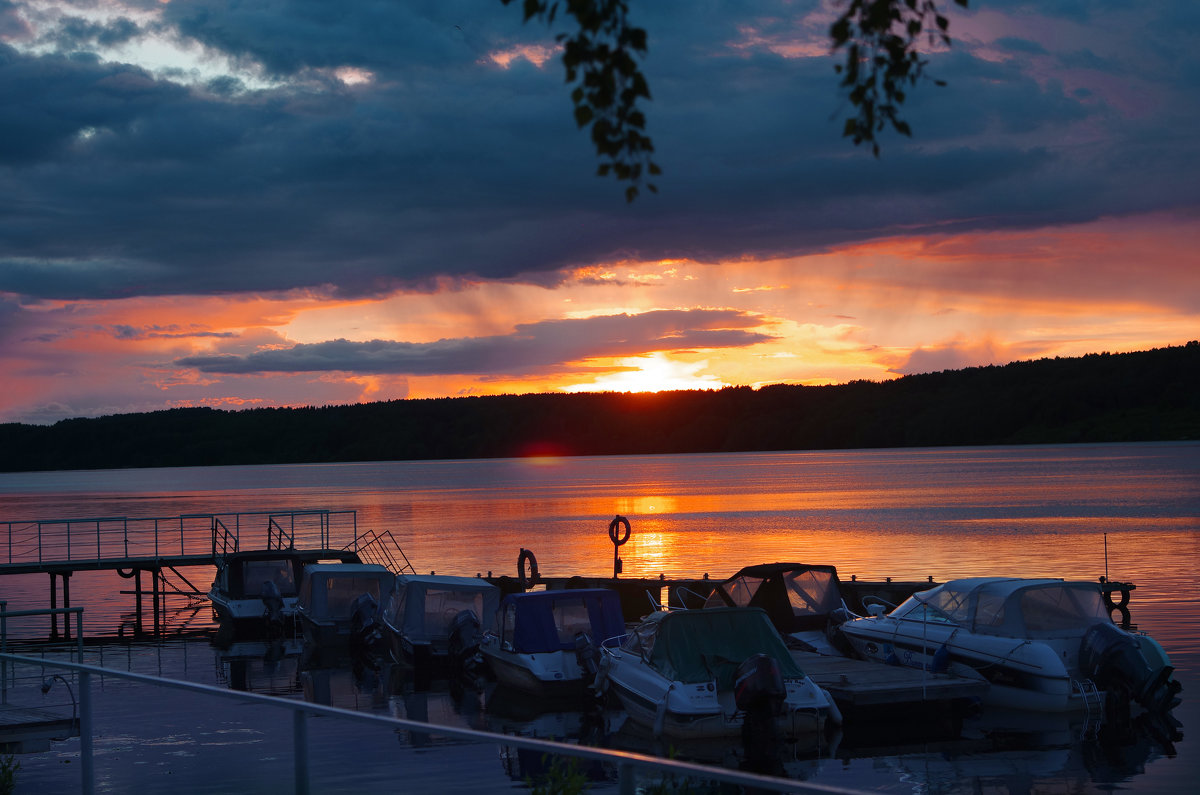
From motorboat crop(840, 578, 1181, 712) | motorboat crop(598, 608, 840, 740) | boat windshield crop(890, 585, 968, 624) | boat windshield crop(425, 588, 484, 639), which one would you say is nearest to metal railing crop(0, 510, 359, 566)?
boat windshield crop(425, 588, 484, 639)

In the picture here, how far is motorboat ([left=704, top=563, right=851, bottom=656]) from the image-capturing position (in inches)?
1091

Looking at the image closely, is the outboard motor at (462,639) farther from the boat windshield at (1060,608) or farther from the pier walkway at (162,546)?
the pier walkway at (162,546)

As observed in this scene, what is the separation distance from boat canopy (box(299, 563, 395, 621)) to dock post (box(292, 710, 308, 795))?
87.1ft

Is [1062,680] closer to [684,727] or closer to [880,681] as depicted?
[880,681]

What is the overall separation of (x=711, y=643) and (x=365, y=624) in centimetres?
1398

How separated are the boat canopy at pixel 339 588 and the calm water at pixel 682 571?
1.65 meters

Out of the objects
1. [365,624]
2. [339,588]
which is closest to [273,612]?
[339,588]

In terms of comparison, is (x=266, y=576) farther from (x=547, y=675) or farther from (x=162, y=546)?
(x=162, y=546)

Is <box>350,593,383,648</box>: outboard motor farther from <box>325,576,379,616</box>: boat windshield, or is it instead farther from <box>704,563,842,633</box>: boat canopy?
<box>704,563,842,633</box>: boat canopy

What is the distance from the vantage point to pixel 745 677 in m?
19.0

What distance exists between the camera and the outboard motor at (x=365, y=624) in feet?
104

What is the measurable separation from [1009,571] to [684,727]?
34.9 metres

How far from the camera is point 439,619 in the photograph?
29.1 metres

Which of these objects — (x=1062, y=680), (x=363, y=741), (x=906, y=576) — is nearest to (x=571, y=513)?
(x=906, y=576)
